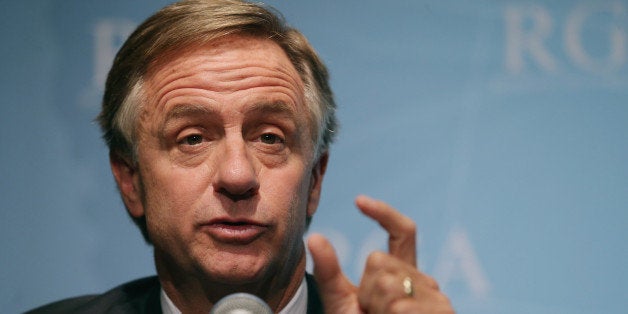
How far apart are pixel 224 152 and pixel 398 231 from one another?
414 millimetres

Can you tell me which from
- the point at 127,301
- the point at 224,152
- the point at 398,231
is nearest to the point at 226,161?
the point at 224,152

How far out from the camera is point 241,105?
168 centimetres

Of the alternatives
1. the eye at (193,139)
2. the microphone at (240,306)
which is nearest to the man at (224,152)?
the eye at (193,139)

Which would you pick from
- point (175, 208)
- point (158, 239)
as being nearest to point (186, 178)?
point (175, 208)

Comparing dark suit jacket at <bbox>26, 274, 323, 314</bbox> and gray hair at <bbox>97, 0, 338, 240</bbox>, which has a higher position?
gray hair at <bbox>97, 0, 338, 240</bbox>

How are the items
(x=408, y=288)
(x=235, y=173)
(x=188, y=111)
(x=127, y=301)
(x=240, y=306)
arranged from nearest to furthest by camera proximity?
(x=240, y=306), (x=408, y=288), (x=235, y=173), (x=188, y=111), (x=127, y=301)

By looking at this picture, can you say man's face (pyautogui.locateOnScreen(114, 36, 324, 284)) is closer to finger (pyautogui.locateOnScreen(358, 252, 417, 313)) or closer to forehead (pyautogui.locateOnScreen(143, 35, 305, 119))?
forehead (pyautogui.locateOnScreen(143, 35, 305, 119))

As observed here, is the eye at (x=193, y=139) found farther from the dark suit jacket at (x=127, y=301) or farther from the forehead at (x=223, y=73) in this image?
the dark suit jacket at (x=127, y=301)

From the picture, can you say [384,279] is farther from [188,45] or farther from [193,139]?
[188,45]

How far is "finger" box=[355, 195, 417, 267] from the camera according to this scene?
1.41m

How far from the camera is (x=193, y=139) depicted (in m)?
1.70

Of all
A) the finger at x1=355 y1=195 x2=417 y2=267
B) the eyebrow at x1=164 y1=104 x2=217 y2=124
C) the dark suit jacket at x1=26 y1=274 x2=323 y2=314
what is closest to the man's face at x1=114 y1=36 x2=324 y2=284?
the eyebrow at x1=164 y1=104 x2=217 y2=124

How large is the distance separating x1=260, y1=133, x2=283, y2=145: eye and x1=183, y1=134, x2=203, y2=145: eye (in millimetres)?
126

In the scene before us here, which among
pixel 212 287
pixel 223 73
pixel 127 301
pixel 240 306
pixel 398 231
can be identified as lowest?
pixel 127 301
